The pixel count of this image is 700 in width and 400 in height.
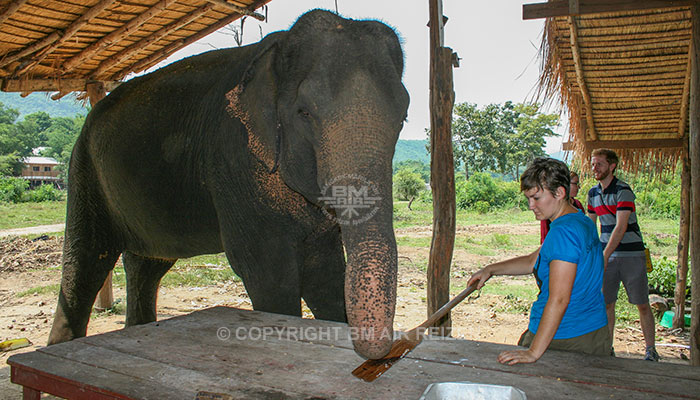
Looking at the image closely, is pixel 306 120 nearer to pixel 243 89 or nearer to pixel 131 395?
pixel 243 89

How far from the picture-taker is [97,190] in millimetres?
4062

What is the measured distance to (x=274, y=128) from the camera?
246cm

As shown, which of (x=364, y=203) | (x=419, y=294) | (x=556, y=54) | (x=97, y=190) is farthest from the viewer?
(x=419, y=294)

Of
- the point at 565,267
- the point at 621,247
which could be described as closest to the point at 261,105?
the point at 565,267

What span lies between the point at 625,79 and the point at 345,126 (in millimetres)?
4539

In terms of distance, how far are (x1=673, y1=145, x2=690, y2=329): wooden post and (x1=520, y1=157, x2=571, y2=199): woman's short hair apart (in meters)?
4.69

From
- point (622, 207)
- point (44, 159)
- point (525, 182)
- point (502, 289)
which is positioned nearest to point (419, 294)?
point (502, 289)

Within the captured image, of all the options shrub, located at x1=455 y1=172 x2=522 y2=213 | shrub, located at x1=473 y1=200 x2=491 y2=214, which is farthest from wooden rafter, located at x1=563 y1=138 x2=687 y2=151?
shrub, located at x1=455 y1=172 x2=522 y2=213

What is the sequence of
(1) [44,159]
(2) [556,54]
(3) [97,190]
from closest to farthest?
(3) [97,190], (2) [556,54], (1) [44,159]

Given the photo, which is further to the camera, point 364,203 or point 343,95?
point 343,95

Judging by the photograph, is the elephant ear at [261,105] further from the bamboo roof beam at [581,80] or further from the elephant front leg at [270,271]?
the bamboo roof beam at [581,80]

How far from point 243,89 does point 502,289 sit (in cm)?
671

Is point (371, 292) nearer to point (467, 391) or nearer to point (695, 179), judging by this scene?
point (467, 391)

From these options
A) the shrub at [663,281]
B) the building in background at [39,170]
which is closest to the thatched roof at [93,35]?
the shrub at [663,281]
